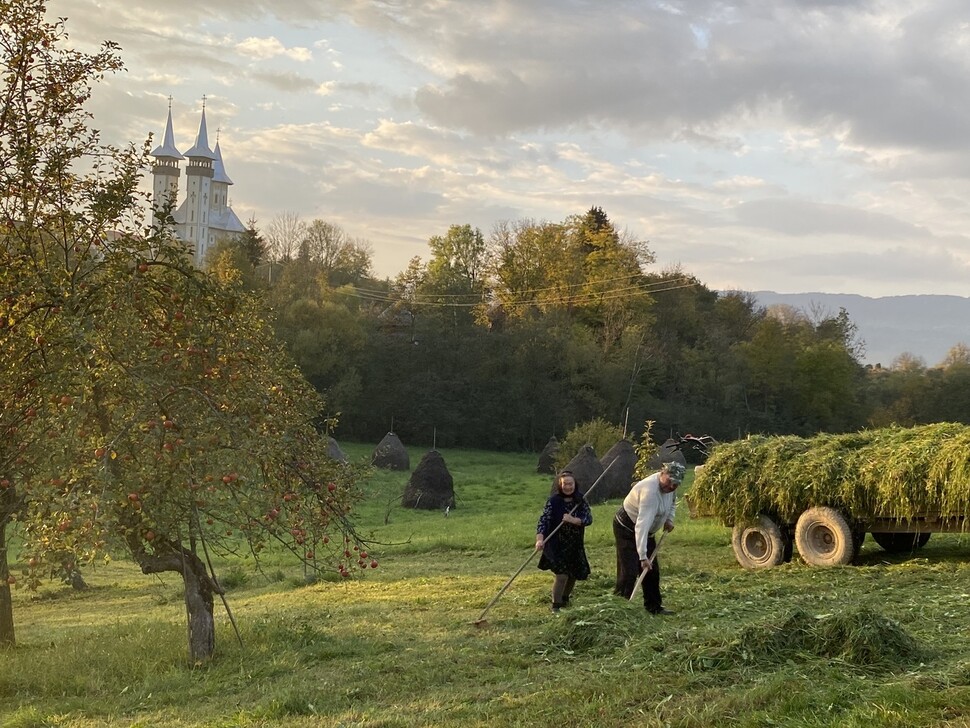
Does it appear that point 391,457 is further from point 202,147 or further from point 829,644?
point 202,147

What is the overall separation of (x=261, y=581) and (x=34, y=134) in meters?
10.8

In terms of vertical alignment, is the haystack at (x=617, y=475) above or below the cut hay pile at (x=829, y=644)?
below

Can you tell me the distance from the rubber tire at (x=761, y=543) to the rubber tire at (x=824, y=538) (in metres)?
0.35

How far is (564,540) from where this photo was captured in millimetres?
11281

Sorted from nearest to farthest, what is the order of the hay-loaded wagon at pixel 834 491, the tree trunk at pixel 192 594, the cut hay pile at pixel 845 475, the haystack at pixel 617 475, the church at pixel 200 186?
the tree trunk at pixel 192 594 < the cut hay pile at pixel 845 475 < the hay-loaded wagon at pixel 834 491 < the haystack at pixel 617 475 < the church at pixel 200 186

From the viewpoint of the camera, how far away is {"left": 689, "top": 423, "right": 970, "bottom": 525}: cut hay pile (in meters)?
12.6

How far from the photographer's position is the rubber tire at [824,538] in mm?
13648

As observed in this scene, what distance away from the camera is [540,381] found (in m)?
58.2

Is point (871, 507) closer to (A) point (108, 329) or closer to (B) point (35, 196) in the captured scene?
(A) point (108, 329)

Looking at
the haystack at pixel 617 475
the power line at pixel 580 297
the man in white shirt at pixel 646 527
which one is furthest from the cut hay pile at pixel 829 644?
the power line at pixel 580 297

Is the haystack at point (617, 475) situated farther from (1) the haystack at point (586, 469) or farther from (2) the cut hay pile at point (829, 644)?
(2) the cut hay pile at point (829, 644)

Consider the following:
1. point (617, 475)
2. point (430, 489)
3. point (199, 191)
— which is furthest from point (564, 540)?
point (199, 191)

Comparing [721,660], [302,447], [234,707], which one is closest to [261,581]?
[302,447]

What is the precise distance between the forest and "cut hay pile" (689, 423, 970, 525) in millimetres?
38434
